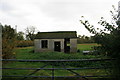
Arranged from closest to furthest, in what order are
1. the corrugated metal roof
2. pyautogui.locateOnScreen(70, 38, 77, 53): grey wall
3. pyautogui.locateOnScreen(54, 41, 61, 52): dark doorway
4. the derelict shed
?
pyautogui.locateOnScreen(70, 38, 77, 53): grey wall < the derelict shed < the corrugated metal roof < pyautogui.locateOnScreen(54, 41, 61, 52): dark doorway

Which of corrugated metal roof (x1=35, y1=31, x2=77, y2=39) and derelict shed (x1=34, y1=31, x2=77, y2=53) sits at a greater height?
corrugated metal roof (x1=35, y1=31, x2=77, y2=39)

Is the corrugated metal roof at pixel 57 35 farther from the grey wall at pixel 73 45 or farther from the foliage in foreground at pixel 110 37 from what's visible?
the foliage in foreground at pixel 110 37

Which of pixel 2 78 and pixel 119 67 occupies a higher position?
pixel 119 67

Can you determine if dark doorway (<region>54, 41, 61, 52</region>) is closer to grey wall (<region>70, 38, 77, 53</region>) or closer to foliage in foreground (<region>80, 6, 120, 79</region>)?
grey wall (<region>70, 38, 77, 53</region>)

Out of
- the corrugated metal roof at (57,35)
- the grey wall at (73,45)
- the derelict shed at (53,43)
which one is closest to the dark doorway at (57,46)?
the derelict shed at (53,43)

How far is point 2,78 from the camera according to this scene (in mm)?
4695

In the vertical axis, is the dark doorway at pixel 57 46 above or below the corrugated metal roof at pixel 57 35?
below

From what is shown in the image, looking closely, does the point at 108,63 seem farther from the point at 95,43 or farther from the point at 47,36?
the point at 47,36

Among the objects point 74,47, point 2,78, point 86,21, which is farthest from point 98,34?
point 74,47

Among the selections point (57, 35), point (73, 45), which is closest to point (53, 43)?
point (57, 35)

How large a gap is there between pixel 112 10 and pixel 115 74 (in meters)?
2.05

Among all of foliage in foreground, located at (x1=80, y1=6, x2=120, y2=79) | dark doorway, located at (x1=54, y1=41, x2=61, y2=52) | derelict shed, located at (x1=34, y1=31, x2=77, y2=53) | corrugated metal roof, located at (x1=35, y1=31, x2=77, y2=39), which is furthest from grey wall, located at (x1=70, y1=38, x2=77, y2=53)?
foliage in foreground, located at (x1=80, y1=6, x2=120, y2=79)

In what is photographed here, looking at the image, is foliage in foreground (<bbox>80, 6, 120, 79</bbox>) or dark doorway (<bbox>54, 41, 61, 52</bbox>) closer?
foliage in foreground (<bbox>80, 6, 120, 79</bbox>)

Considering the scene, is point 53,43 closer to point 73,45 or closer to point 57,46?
point 57,46
